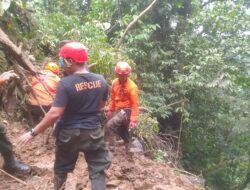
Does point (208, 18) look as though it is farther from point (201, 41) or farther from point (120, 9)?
point (120, 9)

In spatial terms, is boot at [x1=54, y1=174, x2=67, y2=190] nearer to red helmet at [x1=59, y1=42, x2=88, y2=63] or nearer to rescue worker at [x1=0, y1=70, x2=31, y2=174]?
rescue worker at [x1=0, y1=70, x2=31, y2=174]

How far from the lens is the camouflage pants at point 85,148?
3.64 metres

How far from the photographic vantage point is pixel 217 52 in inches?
442

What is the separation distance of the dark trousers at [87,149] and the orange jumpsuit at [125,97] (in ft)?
7.41

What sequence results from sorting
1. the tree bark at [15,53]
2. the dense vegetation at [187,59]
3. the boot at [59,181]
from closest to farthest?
1. the boot at [59,181]
2. the tree bark at [15,53]
3. the dense vegetation at [187,59]

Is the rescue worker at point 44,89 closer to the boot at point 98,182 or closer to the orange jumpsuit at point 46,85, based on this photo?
the orange jumpsuit at point 46,85

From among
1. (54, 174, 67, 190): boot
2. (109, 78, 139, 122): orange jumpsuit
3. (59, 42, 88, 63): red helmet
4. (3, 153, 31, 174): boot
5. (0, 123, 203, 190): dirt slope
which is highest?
(59, 42, 88, 63): red helmet

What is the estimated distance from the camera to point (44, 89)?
20.0 ft

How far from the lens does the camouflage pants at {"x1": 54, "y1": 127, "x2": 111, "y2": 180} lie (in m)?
3.64

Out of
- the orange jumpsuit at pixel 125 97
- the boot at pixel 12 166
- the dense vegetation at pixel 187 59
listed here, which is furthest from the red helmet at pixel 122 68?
the dense vegetation at pixel 187 59

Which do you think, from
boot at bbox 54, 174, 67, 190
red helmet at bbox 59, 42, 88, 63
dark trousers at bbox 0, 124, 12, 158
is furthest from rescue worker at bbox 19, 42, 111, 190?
dark trousers at bbox 0, 124, 12, 158

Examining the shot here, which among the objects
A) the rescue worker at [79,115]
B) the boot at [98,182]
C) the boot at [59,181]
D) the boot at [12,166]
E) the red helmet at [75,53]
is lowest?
the boot at [12,166]

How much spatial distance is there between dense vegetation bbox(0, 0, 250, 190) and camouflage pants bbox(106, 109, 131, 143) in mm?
Answer: 3304

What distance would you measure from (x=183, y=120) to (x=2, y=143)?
752 cm
